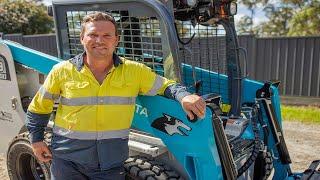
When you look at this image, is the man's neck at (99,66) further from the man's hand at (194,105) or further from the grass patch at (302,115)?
the grass patch at (302,115)

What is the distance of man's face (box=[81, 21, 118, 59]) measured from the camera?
108 inches

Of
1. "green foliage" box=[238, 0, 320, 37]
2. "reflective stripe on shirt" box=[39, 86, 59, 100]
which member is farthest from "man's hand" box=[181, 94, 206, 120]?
"green foliage" box=[238, 0, 320, 37]

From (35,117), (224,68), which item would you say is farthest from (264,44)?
(35,117)

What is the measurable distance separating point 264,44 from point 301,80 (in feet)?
4.33

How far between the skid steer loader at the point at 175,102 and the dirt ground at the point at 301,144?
1513 mm

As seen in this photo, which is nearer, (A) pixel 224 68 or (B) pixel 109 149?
(B) pixel 109 149

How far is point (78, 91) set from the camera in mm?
2803

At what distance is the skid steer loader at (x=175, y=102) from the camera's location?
3086mm

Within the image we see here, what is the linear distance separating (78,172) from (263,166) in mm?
1755

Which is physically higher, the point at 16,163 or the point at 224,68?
the point at 224,68

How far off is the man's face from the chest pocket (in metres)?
0.19

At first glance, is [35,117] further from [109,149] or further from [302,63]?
[302,63]

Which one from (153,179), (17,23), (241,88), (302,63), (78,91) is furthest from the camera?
(17,23)

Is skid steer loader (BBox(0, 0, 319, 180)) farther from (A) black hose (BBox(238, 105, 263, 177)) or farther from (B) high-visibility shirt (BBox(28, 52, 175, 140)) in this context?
(B) high-visibility shirt (BBox(28, 52, 175, 140))
